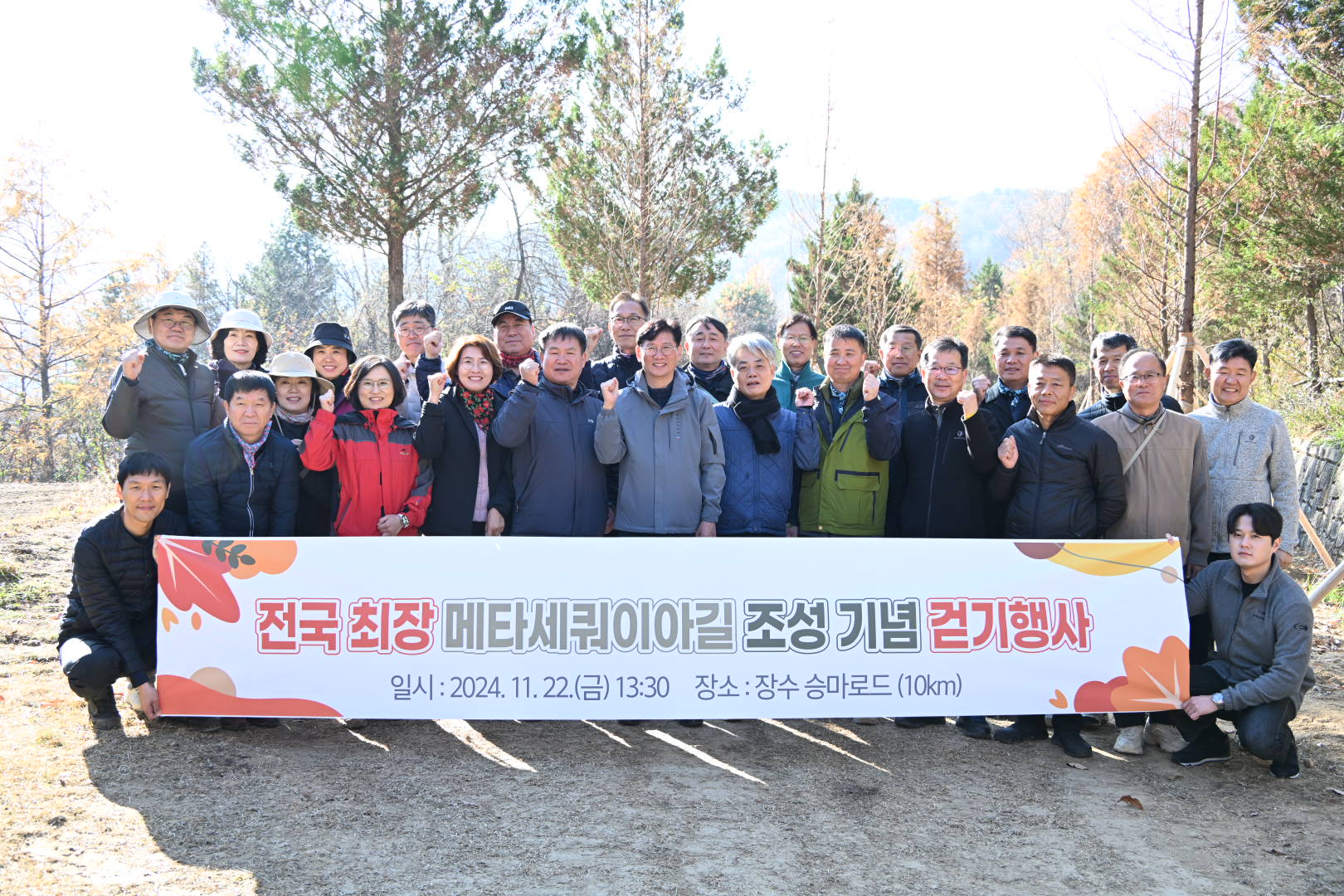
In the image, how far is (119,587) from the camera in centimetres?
464

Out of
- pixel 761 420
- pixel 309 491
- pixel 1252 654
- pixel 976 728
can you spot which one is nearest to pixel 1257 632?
pixel 1252 654

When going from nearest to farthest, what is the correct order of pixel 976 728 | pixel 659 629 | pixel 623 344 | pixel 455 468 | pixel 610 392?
pixel 659 629
pixel 610 392
pixel 976 728
pixel 455 468
pixel 623 344

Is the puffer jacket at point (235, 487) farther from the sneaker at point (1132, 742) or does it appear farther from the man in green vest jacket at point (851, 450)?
the sneaker at point (1132, 742)

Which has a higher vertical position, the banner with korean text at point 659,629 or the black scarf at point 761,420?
the black scarf at point 761,420

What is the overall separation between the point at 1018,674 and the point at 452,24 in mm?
13546

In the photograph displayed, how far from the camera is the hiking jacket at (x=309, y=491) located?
16.5 ft

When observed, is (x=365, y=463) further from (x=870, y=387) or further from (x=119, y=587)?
(x=870, y=387)

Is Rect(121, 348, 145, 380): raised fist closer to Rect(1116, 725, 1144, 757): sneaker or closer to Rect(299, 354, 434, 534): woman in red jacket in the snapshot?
Rect(299, 354, 434, 534): woman in red jacket

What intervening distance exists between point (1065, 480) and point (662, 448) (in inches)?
83.9

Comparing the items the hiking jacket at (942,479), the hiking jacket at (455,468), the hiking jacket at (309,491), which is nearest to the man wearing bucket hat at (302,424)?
the hiking jacket at (309,491)

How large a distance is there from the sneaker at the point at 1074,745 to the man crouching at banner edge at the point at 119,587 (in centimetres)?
440

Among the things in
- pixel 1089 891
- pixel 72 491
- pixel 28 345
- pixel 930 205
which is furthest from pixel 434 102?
pixel 930 205

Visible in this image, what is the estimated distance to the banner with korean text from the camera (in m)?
4.39

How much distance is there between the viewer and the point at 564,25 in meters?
15.2
